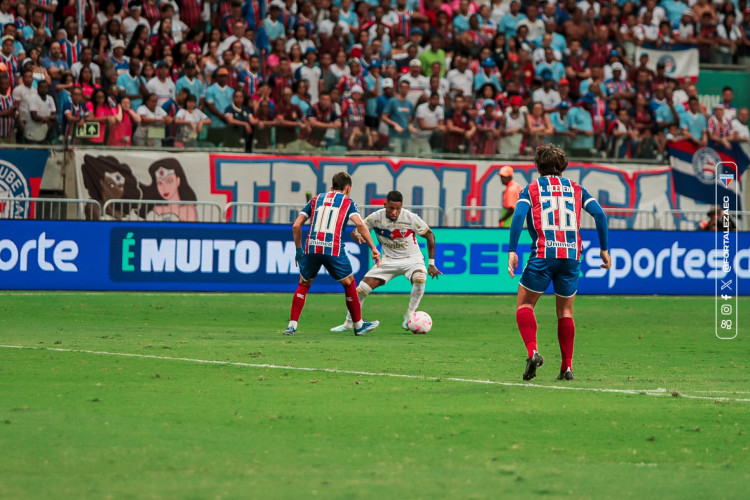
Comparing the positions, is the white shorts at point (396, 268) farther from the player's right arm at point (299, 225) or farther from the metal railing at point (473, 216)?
the metal railing at point (473, 216)

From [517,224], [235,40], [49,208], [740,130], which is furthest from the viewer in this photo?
[740,130]

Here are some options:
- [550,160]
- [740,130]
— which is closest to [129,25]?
[740,130]

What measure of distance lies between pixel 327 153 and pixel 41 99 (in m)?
5.73

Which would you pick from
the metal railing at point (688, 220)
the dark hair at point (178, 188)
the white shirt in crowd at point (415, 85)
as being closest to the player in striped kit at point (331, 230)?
the dark hair at point (178, 188)

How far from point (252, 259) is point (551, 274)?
1171 centimetres

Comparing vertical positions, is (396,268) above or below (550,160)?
below

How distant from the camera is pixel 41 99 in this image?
73.3 feet

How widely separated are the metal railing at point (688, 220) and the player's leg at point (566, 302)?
1430cm

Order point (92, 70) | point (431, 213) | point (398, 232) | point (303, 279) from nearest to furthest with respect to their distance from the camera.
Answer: point (303, 279), point (398, 232), point (431, 213), point (92, 70)

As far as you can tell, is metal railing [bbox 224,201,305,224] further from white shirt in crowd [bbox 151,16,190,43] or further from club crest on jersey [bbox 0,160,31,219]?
white shirt in crowd [bbox 151,16,190,43]

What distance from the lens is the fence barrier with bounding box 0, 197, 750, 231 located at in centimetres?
2130

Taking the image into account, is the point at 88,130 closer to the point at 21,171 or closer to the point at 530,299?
the point at 21,171

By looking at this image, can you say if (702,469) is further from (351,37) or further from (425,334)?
(351,37)

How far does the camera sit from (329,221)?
587 inches
